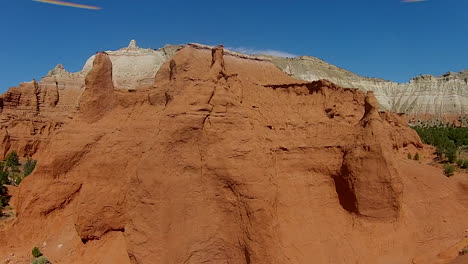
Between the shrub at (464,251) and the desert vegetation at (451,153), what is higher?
the desert vegetation at (451,153)

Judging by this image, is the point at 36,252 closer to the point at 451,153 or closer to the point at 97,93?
the point at 97,93

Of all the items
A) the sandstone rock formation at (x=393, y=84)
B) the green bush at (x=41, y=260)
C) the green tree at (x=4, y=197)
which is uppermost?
the sandstone rock formation at (x=393, y=84)

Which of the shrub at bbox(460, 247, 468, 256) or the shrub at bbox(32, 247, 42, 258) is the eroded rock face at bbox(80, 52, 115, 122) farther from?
the shrub at bbox(460, 247, 468, 256)

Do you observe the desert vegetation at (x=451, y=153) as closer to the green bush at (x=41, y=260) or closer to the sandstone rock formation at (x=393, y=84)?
the green bush at (x=41, y=260)

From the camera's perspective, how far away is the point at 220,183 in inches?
473

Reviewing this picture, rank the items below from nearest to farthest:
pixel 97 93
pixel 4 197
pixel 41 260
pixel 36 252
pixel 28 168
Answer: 1. pixel 41 260
2. pixel 36 252
3. pixel 97 93
4. pixel 4 197
5. pixel 28 168

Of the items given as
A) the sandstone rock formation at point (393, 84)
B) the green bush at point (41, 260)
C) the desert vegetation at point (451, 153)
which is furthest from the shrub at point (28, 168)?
the sandstone rock formation at point (393, 84)

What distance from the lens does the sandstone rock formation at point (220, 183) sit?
1195 centimetres

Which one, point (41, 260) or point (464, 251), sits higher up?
point (41, 260)

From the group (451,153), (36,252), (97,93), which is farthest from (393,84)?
(36,252)

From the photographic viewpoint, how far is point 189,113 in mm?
12562

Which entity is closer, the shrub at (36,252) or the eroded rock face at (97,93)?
the shrub at (36,252)

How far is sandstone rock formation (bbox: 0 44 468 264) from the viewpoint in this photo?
1195cm

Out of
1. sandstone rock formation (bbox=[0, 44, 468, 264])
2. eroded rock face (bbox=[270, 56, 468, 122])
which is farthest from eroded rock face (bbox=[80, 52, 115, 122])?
eroded rock face (bbox=[270, 56, 468, 122])
